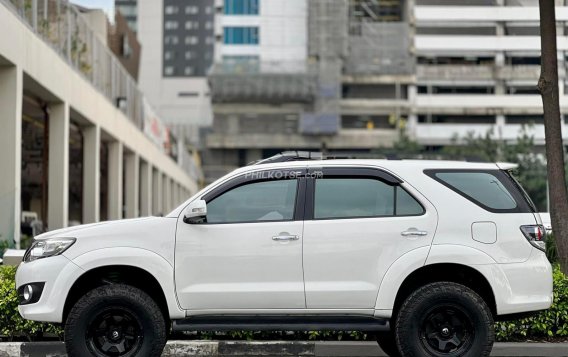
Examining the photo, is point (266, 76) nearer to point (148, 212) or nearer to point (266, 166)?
point (148, 212)

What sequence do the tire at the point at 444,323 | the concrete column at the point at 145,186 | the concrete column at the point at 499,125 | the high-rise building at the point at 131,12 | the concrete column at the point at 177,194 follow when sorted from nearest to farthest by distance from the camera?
the tire at the point at 444,323, the concrete column at the point at 145,186, the concrete column at the point at 177,194, the concrete column at the point at 499,125, the high-rise building at the point at 131,12

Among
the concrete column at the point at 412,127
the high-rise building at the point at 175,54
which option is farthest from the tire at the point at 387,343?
the high-rise building at the point at 175,54

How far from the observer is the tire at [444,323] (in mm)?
7527

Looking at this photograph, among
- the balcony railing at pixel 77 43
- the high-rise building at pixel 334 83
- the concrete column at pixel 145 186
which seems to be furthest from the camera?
the high-rise building at pixel 334 83

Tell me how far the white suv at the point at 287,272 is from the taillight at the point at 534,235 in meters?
0.01

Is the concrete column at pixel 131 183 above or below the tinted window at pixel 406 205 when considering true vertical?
below

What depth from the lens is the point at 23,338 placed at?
9.39 m

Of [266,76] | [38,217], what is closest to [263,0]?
[266,76]

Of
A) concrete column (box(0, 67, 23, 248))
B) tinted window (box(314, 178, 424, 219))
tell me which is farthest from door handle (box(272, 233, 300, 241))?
concrete column (box(0, 67, 23, 248))

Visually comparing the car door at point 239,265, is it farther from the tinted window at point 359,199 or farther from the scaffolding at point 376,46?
the scaffolding at point 376,46

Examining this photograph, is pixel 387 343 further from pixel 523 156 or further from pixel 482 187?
pixel 523 156

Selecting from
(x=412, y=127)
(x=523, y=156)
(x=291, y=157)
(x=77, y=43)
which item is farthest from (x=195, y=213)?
(x=412, y=127)

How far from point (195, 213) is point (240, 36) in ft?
303

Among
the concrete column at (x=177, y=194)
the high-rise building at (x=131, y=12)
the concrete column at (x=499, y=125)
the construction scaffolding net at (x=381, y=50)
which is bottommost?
the concrete column at (x=177, y=194)
